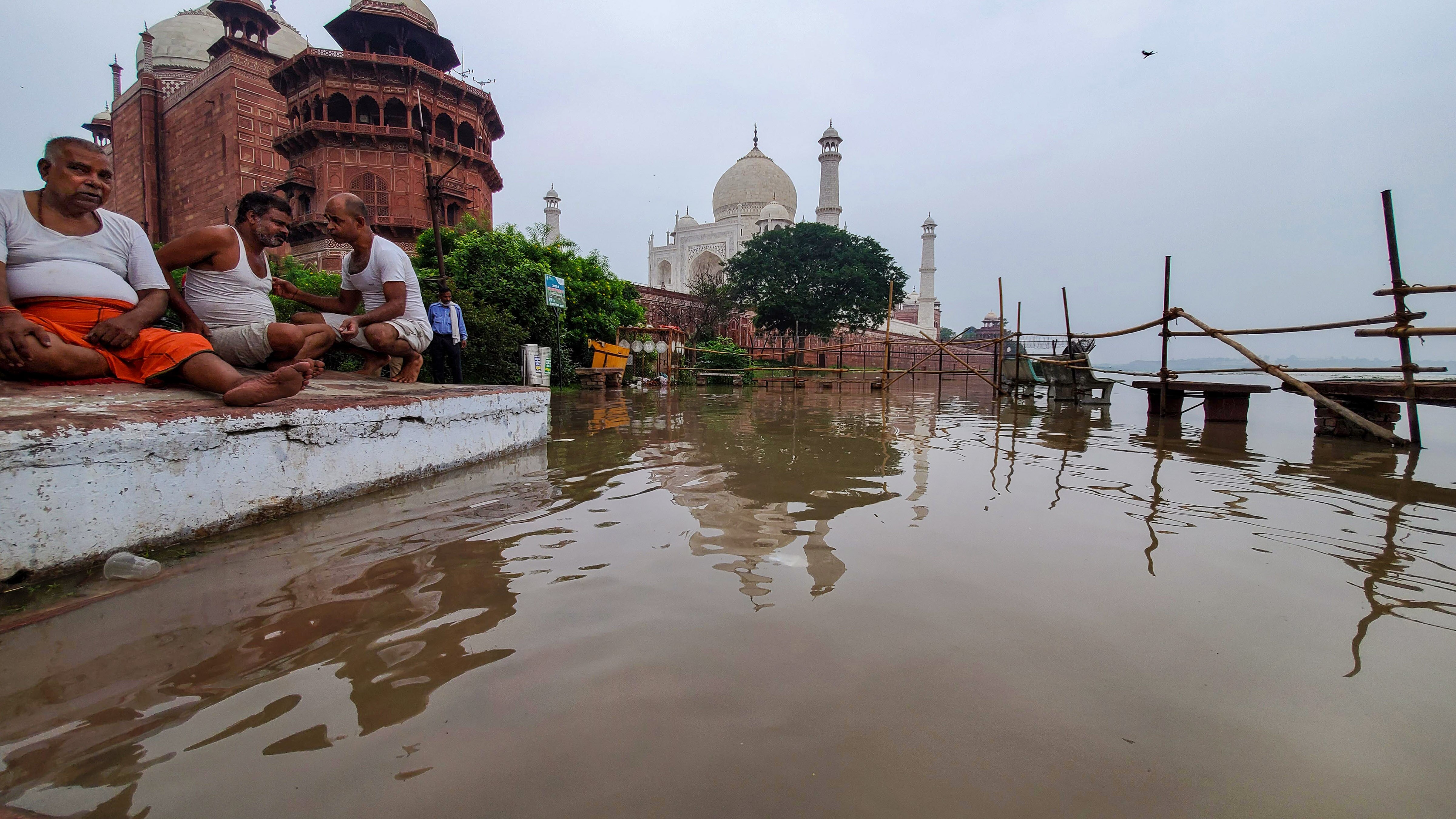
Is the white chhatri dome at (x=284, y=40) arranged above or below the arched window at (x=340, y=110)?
above

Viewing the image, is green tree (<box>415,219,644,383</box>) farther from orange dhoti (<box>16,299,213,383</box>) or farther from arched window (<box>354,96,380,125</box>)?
arched window (<box>354,96,380,125</box>)

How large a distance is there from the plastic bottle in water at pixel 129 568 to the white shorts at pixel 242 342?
1.50 meters

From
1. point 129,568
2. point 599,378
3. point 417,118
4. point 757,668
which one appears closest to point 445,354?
point 129,568

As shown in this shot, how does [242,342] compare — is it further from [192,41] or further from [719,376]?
[192,41]

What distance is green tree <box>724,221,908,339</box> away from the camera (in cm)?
2661

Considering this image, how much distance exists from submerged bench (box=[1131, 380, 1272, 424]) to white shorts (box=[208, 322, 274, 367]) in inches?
357

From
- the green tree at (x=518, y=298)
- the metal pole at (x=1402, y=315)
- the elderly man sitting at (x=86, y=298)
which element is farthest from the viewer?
the green tree at (x=518, y=298)

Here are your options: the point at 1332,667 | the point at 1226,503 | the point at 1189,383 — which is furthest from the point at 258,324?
the point at 1189,383

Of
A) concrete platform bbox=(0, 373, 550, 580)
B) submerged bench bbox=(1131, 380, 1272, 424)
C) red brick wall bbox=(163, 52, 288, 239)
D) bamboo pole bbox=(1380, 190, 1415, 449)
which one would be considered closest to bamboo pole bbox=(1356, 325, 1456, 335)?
bamboo pole bbox=(1380, 190, 1415, 449)

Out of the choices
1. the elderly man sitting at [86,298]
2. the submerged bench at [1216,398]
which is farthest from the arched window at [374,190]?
the submerged bench at [1216,398]

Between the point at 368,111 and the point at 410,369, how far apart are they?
936 inches

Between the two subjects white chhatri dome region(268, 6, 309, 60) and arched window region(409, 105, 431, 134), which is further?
white chhatri dome region(268, 6, 309, 60)

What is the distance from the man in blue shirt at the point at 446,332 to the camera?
6773mm

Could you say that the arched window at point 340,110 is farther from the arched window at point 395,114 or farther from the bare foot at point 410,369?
the bare foot at point 410,369
